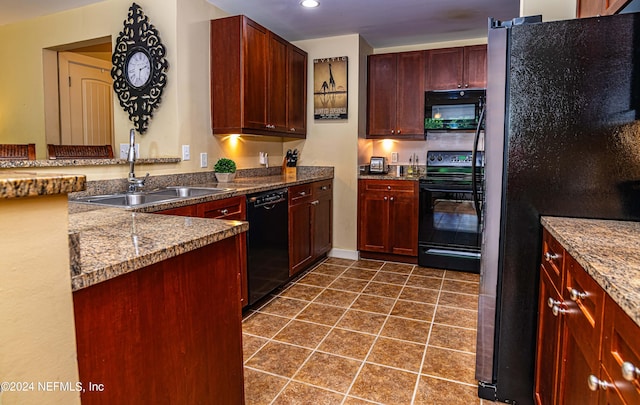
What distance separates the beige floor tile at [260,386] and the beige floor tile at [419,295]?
1473 mm

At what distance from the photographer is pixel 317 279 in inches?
145

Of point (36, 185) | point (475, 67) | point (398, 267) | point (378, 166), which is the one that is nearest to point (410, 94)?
point (475, 67)

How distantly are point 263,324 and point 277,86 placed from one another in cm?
214

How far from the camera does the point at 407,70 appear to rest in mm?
4285

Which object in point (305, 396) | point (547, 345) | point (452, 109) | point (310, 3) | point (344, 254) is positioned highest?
point (310, 3)

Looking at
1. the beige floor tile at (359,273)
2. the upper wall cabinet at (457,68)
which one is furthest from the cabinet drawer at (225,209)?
the upper wall cabinet at (457,68)

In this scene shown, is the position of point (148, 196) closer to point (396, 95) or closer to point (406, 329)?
point (406, 329)

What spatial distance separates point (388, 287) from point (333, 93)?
211 centimetres

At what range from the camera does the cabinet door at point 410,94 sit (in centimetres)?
425

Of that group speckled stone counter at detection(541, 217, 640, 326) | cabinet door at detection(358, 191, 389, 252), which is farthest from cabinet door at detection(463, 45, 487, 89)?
speckled stone counter at detection(541, 217, 640, 326)

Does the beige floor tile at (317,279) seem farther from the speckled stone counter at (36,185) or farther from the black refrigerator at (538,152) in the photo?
the speckled stone counter at (36,185)

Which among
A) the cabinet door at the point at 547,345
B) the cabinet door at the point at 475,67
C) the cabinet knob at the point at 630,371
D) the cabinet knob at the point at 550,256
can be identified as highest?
the cabinet door at the point at 475,67

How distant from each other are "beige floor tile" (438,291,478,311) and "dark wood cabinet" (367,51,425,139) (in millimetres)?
1786

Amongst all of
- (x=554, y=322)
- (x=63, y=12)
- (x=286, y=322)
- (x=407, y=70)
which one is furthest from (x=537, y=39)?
(x=63, y=12)
